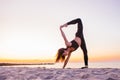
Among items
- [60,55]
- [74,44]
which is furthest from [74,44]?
[60,55]

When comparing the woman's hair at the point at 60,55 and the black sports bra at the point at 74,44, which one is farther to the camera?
the black sports bra at the point at 74,44

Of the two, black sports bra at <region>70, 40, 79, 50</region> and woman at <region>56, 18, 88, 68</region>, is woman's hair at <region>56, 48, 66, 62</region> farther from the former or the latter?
black sports bra at <region>70, 40, 79, 50</region>

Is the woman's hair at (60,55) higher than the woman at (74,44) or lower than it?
lower

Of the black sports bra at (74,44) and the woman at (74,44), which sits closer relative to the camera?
the woman at (74,44)

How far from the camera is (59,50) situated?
26.2 feet

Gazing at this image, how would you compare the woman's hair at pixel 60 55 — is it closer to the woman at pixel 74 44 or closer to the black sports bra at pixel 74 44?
the woman at pixel 74 44

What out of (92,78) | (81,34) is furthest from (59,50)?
(92,78)

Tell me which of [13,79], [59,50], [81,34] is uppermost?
[81,34]

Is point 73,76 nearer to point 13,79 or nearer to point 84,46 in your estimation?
point 13,79

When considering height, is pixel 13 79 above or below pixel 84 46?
below

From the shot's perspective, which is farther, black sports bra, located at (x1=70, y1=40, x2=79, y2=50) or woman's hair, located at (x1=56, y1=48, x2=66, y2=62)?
black sports bra, located at (x1=70, y1=40, x2=79, y2=50)

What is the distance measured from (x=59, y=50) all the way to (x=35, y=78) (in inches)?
94.3

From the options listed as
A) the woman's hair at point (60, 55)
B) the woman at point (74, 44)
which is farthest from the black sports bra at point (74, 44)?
the woman's hair at point (60, 55)

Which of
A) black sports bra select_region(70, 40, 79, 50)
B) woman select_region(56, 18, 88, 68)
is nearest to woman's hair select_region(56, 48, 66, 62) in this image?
woman select_region(56, 18, 88, 68)
